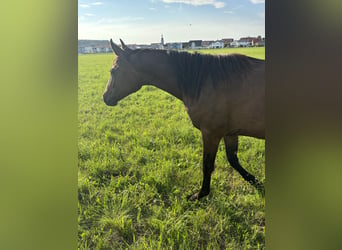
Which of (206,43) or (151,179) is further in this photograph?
(151,179)

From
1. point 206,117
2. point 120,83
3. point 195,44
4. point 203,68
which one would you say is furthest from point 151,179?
point 195,44

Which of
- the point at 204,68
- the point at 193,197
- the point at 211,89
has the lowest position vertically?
the point at 193,197

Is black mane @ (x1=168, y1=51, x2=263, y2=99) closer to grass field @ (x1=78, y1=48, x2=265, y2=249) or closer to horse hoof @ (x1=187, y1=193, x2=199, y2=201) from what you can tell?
grass field @ (x1=78, y1=48, x2=265, y2=249)

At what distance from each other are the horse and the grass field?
0.04 m

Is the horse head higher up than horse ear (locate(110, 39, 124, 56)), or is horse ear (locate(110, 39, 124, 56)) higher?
horse ear (locate(110, 39, 124, 56))

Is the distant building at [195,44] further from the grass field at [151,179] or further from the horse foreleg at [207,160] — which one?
the horse foreleg at [207,160]

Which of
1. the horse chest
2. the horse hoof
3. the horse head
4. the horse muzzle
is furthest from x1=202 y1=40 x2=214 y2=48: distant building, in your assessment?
the horse hoof

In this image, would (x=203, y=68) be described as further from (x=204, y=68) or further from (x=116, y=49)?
(x=116, y=49)

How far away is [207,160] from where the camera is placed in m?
1.71

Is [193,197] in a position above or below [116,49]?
below

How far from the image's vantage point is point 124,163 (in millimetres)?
1840

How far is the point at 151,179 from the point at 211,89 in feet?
1.97

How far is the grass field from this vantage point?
64.8 inches
